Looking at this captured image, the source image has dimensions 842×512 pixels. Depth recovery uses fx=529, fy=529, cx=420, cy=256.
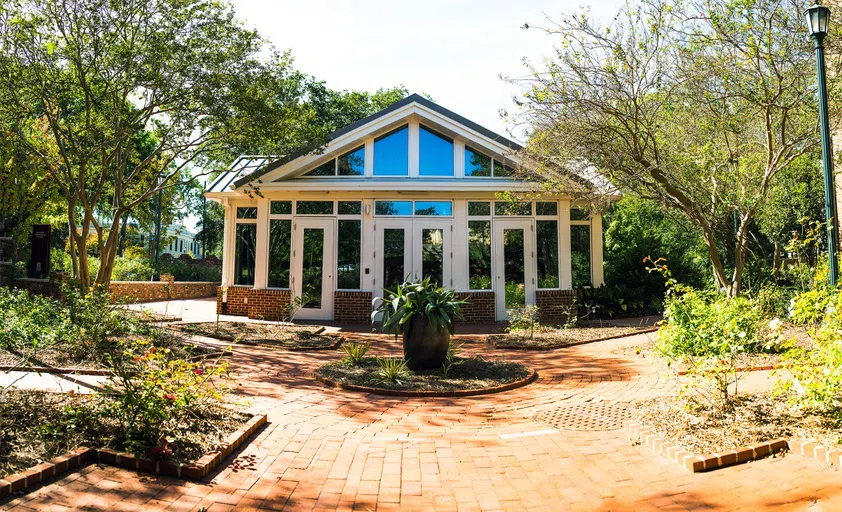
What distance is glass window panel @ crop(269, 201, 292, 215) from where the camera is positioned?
14266 millimetres

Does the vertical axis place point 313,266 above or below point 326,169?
below

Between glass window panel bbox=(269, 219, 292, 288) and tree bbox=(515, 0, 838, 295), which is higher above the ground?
tree bbox=(515, 0, 838, 295)

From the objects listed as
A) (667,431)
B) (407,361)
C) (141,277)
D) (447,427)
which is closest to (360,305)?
(407,361)

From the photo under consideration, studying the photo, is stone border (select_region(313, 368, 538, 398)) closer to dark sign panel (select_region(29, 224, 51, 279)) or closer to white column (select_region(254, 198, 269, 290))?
white column (select_region(254, 198, 269, 290))

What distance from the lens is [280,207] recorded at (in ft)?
46.9

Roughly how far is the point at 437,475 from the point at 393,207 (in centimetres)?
1071

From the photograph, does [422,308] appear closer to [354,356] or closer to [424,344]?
[424,344]

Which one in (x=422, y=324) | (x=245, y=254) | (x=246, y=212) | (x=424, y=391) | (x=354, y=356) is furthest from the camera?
(x=246, y=212)

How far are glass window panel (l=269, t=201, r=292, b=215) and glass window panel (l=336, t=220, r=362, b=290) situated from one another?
1.57 m

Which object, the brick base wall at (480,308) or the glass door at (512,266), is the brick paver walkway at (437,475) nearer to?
the brick base wall at (480,308)

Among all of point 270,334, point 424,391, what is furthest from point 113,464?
point 270,334

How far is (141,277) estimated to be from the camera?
23.3 metres

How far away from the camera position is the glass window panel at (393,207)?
1405cm

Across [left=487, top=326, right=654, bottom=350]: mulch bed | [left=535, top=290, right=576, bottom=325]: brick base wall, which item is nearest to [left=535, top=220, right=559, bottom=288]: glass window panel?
[left=535, top=290, right=576, bottom=325]: brick base wall
